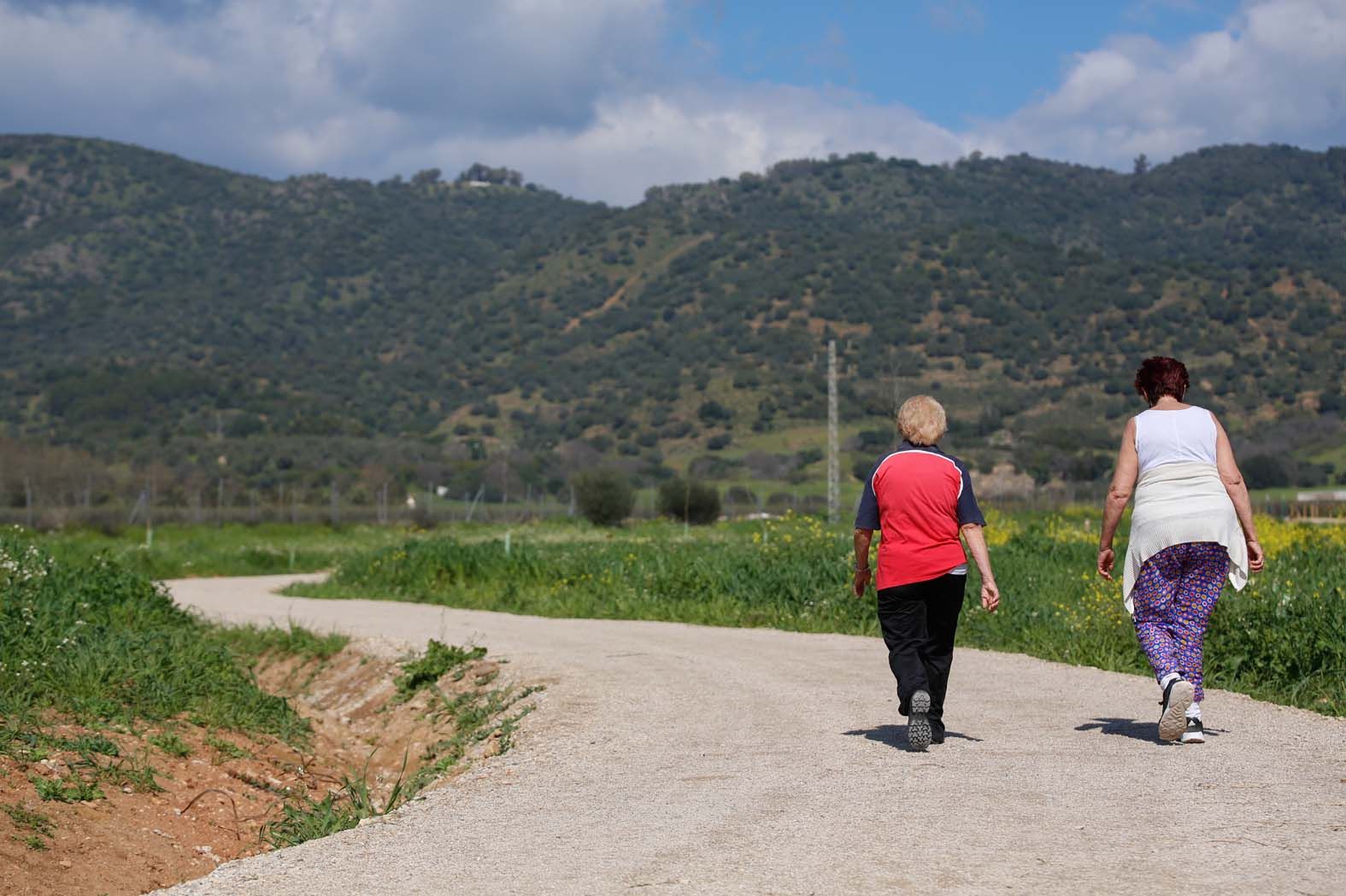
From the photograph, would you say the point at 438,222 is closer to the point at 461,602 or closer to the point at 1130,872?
the point at 461,602

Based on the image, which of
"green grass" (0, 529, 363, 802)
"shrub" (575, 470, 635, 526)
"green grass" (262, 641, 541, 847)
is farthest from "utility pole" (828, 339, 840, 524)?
"green grass" (262, 641, 541, 847)

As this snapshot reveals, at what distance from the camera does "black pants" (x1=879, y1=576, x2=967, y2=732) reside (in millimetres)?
7836

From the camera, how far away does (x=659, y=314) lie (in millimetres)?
120750

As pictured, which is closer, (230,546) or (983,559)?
(983,559)

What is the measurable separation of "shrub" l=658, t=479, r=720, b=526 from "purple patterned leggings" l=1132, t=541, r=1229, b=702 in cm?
4638

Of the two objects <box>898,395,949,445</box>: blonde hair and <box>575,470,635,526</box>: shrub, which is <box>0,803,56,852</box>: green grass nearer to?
<box>898,395,949,445</box>: blonde hair

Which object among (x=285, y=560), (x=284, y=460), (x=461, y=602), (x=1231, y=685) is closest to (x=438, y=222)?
(x=284, y=460)

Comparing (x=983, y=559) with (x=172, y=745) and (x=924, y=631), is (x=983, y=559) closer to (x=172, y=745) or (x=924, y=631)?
(x=924, y=631)

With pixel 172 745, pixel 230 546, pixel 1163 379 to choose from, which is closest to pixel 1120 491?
pixel 1163 379

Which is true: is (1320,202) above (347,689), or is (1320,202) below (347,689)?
above

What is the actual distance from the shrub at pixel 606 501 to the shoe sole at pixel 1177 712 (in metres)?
45.9

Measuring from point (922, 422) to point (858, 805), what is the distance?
2.45 m

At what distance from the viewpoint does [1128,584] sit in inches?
324

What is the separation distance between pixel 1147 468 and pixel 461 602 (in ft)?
50.8
